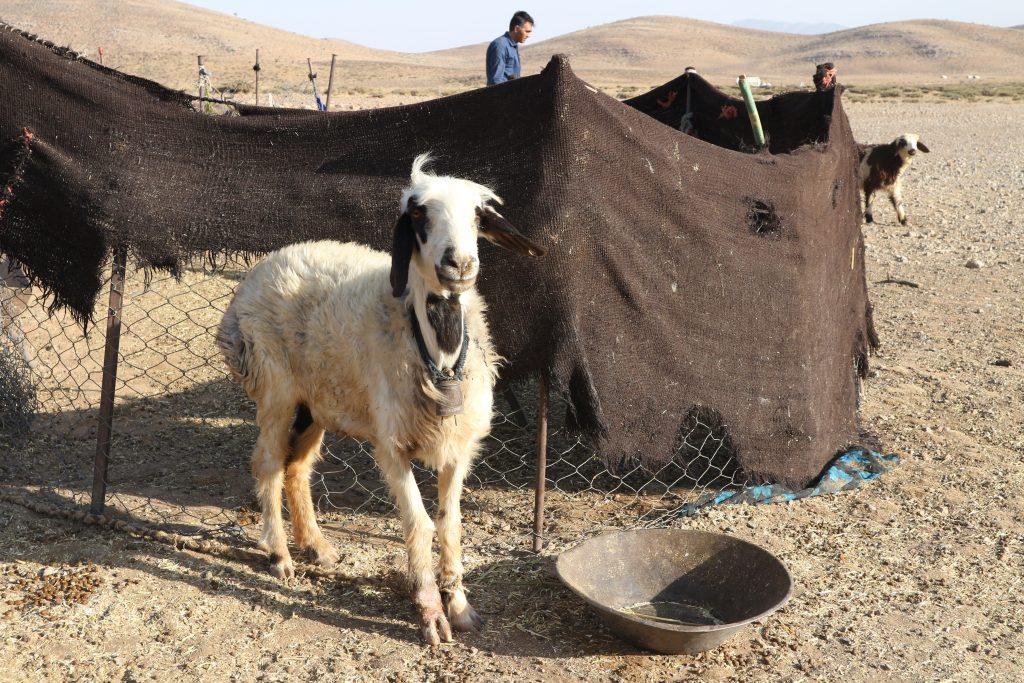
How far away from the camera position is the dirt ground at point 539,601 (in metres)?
3.72

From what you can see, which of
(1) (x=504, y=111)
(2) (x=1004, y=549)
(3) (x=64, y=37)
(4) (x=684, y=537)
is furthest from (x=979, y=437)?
(3) (x=64, y=37)

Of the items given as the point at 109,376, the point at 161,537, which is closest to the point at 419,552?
the point at 161,537

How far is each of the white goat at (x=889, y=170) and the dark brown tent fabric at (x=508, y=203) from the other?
9.62m

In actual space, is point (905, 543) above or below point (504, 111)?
below

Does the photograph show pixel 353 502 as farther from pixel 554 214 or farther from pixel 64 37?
pixel 64 37

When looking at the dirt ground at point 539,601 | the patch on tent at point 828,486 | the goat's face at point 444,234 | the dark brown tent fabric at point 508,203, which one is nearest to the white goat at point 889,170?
the dirt ground at point 539,601

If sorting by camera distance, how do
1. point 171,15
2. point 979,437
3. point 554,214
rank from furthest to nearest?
point 171,15, point 979,437, point 554,214

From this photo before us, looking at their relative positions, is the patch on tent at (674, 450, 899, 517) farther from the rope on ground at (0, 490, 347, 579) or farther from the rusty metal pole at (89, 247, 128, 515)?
the rusty metal pole at (89, 247, 128, 515)

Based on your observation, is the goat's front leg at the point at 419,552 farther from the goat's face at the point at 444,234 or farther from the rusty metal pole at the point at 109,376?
the rusty metal pole at the point at 109,376

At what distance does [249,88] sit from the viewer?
40.4 m

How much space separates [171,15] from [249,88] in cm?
5991

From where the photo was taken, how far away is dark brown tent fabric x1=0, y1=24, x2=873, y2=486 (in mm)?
4312

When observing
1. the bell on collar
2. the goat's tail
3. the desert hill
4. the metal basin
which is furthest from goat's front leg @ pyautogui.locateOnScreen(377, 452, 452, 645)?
the desert hill

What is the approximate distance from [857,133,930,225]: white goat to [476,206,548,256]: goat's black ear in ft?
36.0
